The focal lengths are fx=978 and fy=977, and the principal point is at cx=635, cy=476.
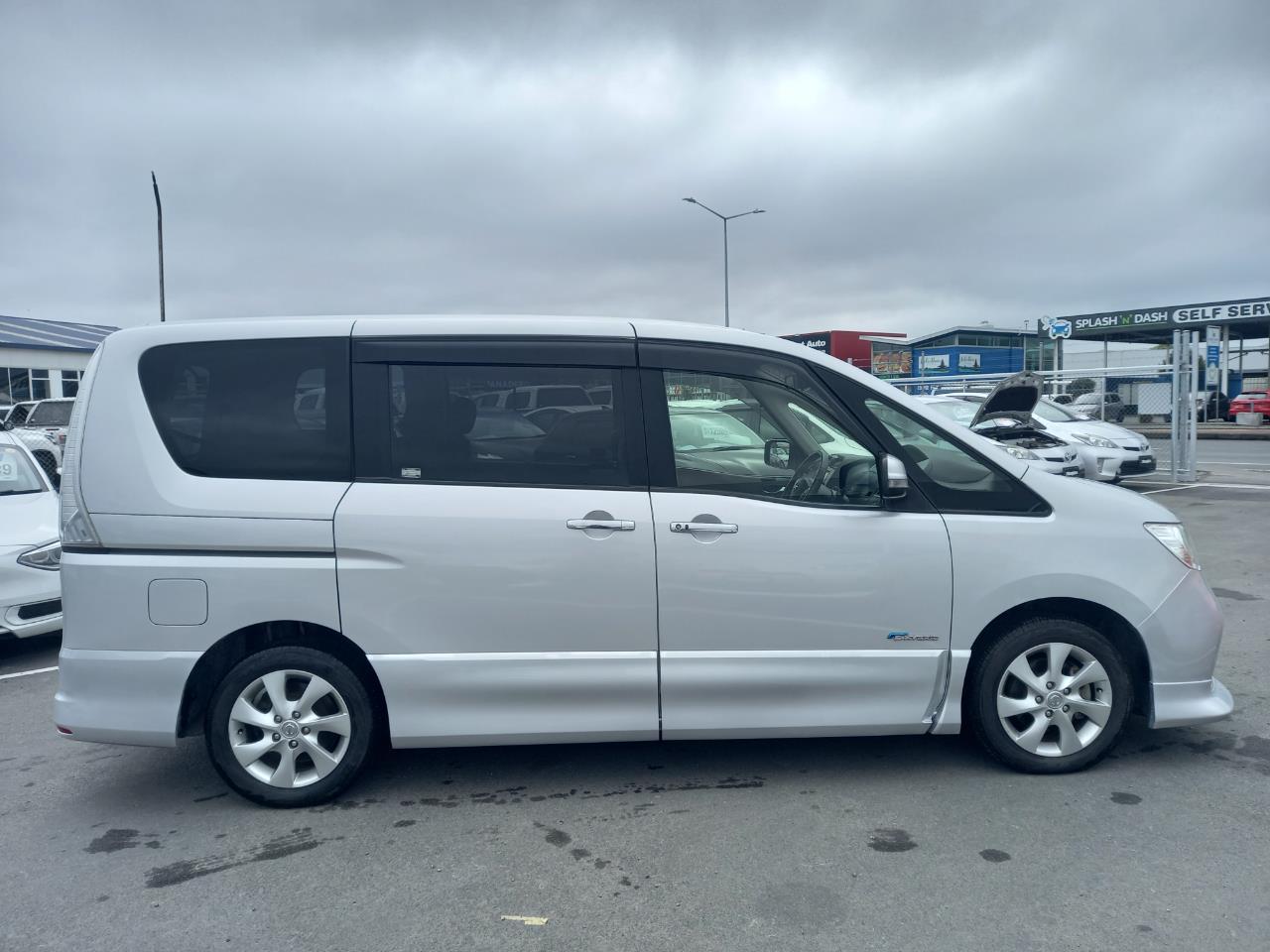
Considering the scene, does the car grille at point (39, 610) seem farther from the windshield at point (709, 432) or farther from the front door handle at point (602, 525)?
the windshield at point (709, 432)

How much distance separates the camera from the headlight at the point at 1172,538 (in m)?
4.18

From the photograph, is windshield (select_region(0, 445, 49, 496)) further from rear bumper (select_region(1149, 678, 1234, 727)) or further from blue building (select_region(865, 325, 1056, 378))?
blue building (select_region(865, 325, 1056, 378))

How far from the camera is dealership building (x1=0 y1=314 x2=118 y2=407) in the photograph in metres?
36.9

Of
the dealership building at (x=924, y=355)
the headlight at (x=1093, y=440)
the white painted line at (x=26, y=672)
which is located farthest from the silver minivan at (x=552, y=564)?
the dealership building at (x=924, y=355)

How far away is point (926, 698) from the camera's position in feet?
13.5

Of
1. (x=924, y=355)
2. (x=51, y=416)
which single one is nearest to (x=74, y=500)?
(x=51, y=416)

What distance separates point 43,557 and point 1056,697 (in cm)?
625

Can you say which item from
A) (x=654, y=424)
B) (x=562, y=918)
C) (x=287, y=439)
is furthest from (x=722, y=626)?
(x=287, y=439)

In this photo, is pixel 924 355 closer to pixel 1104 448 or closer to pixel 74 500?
pixel 1104 448

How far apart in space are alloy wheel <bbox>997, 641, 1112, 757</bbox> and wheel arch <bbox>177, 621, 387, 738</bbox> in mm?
2640

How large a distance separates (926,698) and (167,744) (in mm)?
3124

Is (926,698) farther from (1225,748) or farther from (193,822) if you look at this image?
(193,822)

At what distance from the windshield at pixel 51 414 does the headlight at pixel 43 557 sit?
14261mm

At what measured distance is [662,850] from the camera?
3598 mm
